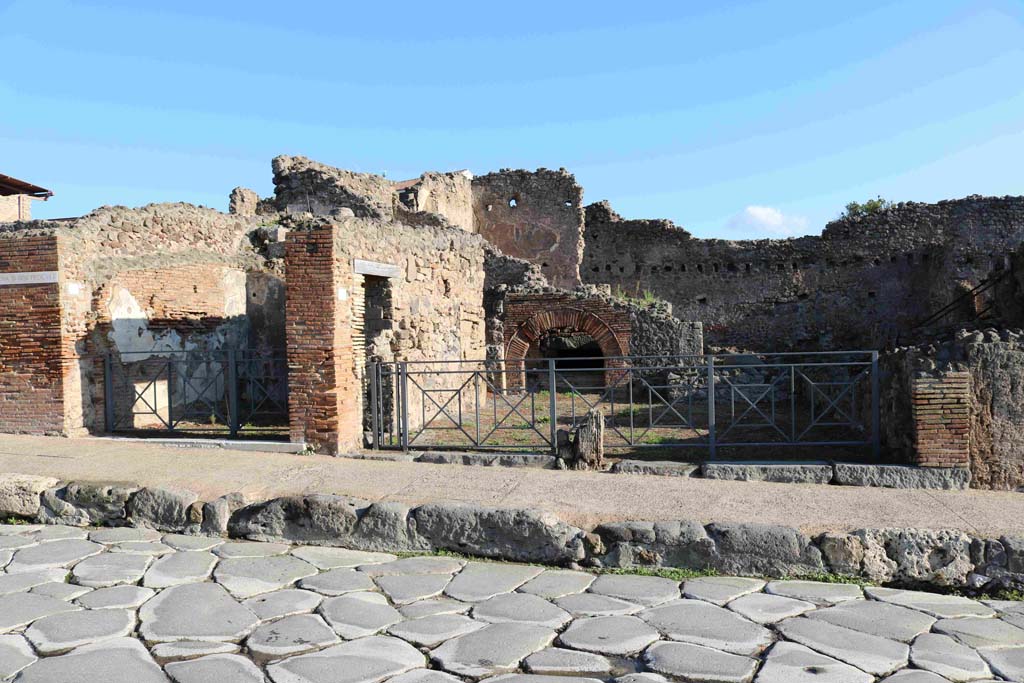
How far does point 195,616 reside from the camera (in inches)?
153

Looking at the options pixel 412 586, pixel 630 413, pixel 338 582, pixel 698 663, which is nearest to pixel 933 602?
pixel 698 663

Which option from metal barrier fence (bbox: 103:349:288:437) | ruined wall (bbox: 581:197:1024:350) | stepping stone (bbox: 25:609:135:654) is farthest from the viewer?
ruined wall (bbox: 581:197:1024:350)

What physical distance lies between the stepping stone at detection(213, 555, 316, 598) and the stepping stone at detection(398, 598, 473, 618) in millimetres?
796

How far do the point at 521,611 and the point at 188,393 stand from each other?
8.02 m

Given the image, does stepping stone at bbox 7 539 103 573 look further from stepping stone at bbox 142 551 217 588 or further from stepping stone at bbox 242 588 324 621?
stepping stone at bbox 242 588 324 621

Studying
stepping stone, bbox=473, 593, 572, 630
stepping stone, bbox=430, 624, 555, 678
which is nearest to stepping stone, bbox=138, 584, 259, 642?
stepping stone, bbox=430, 624, 555, 678

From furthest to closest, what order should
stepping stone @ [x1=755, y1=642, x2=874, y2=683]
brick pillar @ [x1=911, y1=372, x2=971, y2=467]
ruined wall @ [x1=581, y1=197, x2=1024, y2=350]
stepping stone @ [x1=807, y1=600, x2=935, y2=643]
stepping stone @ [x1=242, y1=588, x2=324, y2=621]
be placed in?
ruined wall @ [x1=581, y1=197, x2=1024, y2=350] → brick pillar @ [x1=911, y1=372, x2=971, y2=467] → stepping stone @ [x1=242, y1=588, x2=324, y2=621] → stepping stone @ [x1=807, y1=600, x2=935, y2=643] → stepping stone @ [x1=755, y1=642, x2=874, y2=683]

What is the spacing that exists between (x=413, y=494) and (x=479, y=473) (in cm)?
99

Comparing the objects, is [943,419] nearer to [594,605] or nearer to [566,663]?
[594,605]

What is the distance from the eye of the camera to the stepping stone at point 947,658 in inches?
126

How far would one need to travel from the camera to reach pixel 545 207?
2441cm

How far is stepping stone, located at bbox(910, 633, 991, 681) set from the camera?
3205 millimetres

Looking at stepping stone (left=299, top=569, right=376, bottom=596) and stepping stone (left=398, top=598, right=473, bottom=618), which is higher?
stepping stone (left=299, top=569, right=376, bottom=596)

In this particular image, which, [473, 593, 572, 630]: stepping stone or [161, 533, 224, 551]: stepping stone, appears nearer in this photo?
[473, 593, 572, 630]: stepping stone
